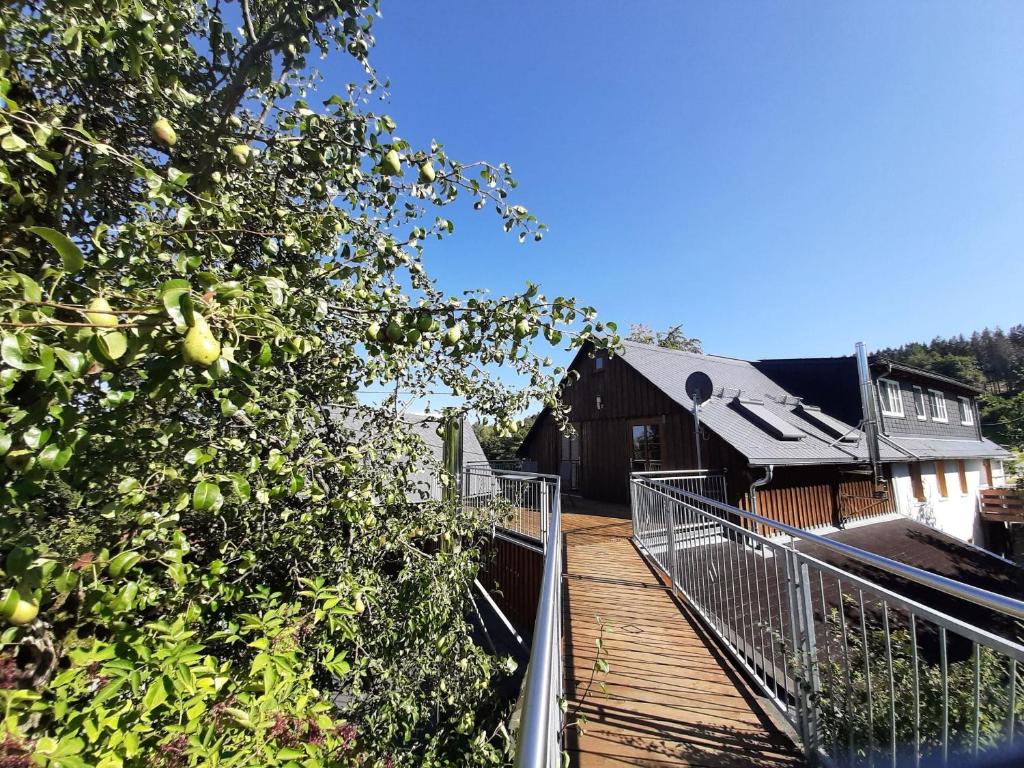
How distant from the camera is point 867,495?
1175cm

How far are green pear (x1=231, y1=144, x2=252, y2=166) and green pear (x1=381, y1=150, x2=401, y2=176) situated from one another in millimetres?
619

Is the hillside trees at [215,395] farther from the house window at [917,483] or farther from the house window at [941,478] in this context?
the house window at [941,478]

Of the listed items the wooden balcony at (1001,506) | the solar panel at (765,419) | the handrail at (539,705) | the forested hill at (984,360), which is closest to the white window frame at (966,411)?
the wooden balcony at (1001,506)

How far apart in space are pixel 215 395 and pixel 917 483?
1934 cm

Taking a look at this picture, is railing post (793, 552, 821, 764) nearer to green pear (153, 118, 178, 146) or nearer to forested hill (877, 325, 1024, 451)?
green pear (153, 118, 178, 146)

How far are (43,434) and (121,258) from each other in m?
0.90

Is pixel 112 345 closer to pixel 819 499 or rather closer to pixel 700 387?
pixel 700 387

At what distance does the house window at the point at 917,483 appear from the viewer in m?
13.7

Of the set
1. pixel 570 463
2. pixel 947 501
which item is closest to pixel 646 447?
pixel 570 463

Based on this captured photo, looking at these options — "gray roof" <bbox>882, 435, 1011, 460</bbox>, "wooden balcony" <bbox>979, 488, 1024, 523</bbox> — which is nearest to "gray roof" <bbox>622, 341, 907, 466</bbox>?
"gray roof" <bbox>882, 435, 1011, 460</bbox>

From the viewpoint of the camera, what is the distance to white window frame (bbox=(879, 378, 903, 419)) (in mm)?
13773

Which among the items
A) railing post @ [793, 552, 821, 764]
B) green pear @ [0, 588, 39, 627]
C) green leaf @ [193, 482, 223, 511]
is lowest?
railing post @ [793, 552, 821, 764]

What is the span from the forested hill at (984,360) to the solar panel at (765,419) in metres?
36.0

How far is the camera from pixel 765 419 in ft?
37.3
